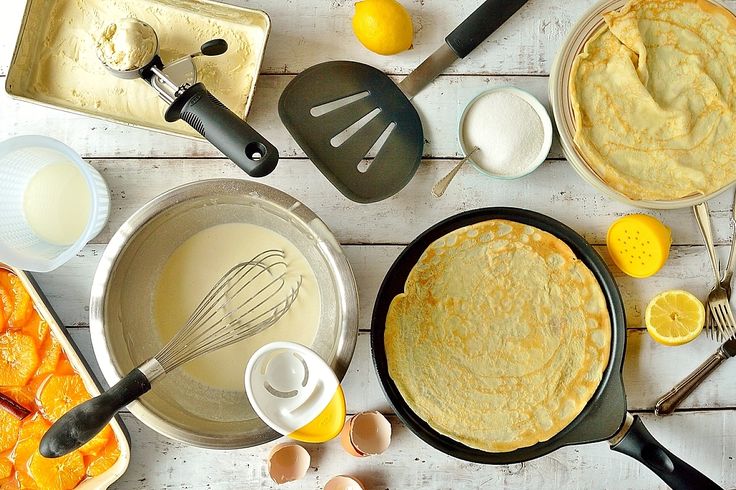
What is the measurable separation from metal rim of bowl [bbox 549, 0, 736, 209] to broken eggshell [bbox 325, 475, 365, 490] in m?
0.67

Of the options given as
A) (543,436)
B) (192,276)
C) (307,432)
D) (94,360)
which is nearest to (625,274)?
(543,436)

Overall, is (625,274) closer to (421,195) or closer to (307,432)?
(421,195)

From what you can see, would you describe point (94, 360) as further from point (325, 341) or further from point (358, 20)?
point (358, 20)

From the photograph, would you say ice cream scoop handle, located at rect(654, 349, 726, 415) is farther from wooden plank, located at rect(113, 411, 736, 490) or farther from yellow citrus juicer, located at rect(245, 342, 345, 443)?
yellow citrus juicer, located at rect(245, 342, 345, 443)

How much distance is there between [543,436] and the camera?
1167 millimetres

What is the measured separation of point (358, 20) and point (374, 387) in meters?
0.65

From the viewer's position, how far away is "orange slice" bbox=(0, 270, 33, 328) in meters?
1.14

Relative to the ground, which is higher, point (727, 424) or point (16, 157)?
point (16, 157)

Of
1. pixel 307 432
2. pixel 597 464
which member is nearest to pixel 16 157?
pixel 307 432

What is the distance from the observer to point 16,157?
1115 millimetres

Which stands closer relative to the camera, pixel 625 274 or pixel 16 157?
pixel 16 157

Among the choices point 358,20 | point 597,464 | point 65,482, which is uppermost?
point 358,20

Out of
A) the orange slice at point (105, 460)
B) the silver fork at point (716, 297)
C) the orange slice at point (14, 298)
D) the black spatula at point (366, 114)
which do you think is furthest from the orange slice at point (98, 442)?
the silver fork at point (716, 297)

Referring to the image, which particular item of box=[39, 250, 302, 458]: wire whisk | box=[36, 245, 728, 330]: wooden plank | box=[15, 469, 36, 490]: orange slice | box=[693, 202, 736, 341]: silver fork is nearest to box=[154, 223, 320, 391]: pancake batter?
box=[39, 250, 302, 458]: wire whisk
